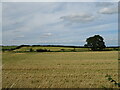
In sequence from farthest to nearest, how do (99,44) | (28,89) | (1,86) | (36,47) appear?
(99,44)
(36,47)
(1,86)
(28,89)

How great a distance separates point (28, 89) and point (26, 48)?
5837cm

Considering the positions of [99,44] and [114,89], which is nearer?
[114,89]

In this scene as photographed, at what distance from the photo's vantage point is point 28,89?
8.47 m

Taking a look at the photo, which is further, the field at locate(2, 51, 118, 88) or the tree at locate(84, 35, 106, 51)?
the tree at locate(84, 35, 106, 51)

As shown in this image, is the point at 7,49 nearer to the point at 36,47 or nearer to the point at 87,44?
the point at 36,47

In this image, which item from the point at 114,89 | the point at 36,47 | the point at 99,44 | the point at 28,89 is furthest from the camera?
the point at 99,44

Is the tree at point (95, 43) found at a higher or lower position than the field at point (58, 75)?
higher

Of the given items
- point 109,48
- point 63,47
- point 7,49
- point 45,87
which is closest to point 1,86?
point 45,87

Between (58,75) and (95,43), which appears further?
(95,43)

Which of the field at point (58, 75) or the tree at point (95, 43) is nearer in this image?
the field at point (58, 75)

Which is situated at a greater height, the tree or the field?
the tree

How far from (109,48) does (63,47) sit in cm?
1960

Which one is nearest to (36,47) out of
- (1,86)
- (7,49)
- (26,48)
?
(26,48)

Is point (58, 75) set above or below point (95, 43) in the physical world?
below
